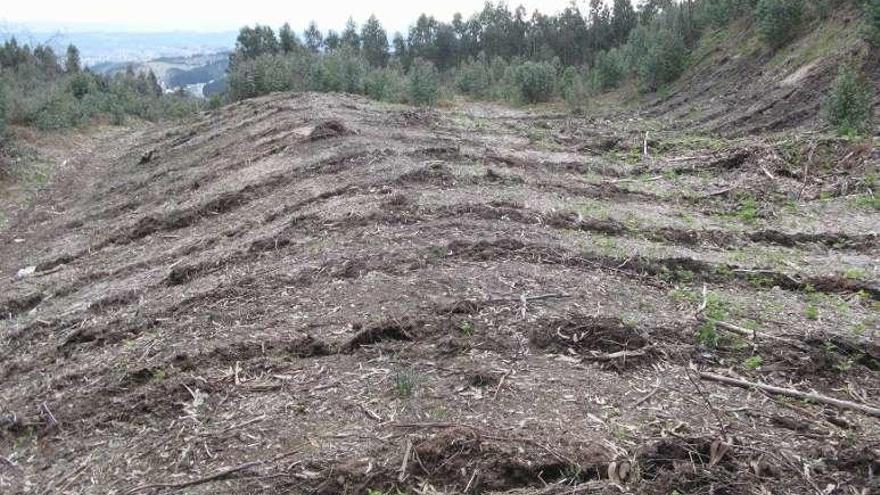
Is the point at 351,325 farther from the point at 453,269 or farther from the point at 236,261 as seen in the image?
the point at 236,261

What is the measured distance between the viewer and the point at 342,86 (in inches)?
1442

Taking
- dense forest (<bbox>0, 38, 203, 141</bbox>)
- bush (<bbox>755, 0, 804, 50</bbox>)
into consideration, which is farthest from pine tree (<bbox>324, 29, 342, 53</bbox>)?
bush (<bbox>755, 0, 804, 50</bbox>)

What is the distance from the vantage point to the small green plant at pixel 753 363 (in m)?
5.03

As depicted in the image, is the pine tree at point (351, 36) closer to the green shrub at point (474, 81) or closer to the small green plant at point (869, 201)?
the green shrub at point (474, 81)

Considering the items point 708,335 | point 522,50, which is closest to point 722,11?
point 522,50

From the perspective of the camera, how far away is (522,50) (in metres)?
67.8

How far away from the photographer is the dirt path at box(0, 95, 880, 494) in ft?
12.9

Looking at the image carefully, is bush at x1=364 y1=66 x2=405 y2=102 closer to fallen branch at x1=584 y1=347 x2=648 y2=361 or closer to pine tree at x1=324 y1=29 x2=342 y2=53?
fallen branch at x1=584 y1=347 x2=648 y2=361

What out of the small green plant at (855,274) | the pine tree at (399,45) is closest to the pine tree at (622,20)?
the pine tree at (399,45)

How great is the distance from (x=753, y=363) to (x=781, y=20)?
2604cm

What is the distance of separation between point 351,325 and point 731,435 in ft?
10.3

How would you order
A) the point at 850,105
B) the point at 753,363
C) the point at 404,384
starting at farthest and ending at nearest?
the point at 850,105, the point at 753,363, the point at 404,384

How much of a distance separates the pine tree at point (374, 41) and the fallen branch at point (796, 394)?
72040mm

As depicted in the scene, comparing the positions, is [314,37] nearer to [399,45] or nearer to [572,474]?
[399,45]
